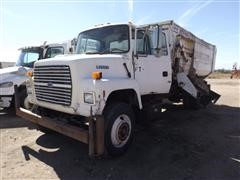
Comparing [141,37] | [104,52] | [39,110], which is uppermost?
[141,37]

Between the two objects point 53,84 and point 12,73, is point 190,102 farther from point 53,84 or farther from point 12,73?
point 12,73

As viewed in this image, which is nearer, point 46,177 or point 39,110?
point 46,177

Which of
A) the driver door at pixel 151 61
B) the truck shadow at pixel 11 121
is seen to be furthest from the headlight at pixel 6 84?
the driver door at pixel 151 61

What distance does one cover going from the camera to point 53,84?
4.25 m

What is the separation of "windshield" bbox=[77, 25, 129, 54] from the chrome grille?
1.08 metres

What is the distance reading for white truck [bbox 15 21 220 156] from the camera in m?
3.77

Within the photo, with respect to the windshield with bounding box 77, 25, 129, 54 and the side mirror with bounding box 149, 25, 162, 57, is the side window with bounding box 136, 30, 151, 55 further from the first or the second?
the windshield with bounding box 77, 25, 129, 54

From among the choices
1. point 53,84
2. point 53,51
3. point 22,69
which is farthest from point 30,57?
point 53,84

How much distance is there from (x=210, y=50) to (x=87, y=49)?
7470mm

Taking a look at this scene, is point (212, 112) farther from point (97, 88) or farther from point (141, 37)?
point (97, 88)

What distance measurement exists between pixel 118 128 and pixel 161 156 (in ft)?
3.49

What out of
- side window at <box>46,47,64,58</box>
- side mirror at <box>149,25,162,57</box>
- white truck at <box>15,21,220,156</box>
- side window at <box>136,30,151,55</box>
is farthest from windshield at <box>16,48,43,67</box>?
side mirror at <box>149,25,162,57</box>

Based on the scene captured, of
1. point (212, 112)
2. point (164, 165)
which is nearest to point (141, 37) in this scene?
point (164, 165)

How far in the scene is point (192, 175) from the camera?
3676mm
